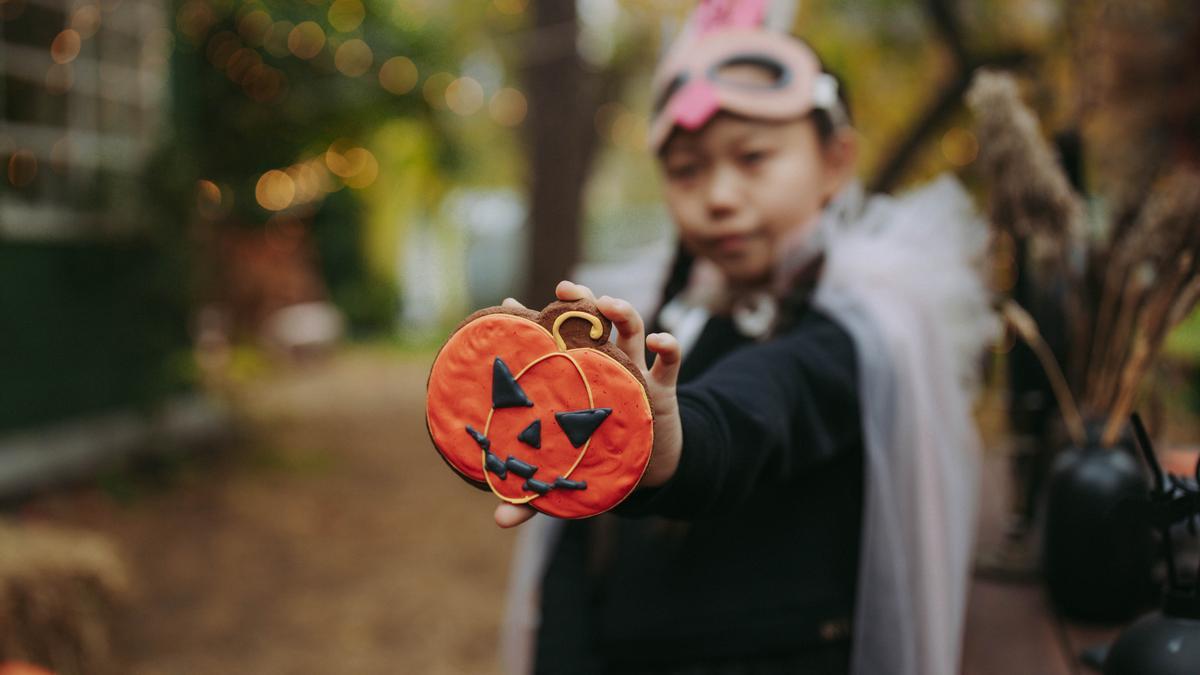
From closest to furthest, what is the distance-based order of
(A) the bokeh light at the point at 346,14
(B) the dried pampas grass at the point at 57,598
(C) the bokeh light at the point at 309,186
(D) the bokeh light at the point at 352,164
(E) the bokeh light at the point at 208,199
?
(B) the dried pampas grass at the point at 57,598
(E) the bokeh light at the point at 208,199
(A) the bokeh light at the point at 346,14
(D) the bokeh light at the point at 352,164
(C) the bokeh light at the point at 309,186

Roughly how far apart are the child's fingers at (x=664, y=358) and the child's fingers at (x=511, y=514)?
0.15m

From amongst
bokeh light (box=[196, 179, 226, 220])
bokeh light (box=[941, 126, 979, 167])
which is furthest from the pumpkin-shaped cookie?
bokeh light (box=[941, 126, 979, 167])

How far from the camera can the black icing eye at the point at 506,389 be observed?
776mm

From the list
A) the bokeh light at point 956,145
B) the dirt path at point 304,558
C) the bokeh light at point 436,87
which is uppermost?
the bokeh light at point 436,87

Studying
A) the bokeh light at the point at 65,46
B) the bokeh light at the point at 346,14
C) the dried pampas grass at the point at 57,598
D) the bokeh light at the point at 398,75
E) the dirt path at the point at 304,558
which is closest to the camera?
the dried pampas grass at the point at 57,598

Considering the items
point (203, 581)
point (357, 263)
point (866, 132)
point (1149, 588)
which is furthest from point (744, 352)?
point (357, 263)

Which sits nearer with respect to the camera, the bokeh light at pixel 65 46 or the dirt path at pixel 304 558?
the dirt path at pixel 304 558

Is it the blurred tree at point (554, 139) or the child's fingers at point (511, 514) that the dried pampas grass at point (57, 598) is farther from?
the blurred tree at point (554, 139)

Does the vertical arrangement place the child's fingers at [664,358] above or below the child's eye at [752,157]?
below

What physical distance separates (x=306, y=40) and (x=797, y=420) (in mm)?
5018

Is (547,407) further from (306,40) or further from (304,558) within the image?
(306,40)

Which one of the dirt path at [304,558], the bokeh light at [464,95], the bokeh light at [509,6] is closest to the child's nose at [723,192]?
the dirt path at [304,558]

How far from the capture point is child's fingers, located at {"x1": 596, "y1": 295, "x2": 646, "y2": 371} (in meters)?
0.77

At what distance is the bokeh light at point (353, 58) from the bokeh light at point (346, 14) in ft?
0.31
